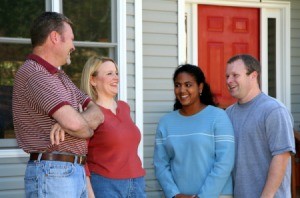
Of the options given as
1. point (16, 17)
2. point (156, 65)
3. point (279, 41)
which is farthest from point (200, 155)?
point (279, 41)

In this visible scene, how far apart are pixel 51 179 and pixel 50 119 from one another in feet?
A: 0.99

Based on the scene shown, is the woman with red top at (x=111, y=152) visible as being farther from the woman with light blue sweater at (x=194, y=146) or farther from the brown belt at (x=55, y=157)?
the brown belt at (x=55, y=157)

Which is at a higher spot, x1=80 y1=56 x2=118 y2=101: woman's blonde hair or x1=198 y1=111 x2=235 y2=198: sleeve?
x1=80 y1=56 x2=118 y2=101: woman's blonde hair

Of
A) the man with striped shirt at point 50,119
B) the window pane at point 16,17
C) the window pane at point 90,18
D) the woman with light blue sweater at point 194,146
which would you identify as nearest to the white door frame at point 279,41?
the window pane at point 90,18

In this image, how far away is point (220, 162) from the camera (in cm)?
366

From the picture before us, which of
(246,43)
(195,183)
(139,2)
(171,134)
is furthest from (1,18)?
(246,43)

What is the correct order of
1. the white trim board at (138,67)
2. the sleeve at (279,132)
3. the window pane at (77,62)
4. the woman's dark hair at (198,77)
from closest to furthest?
the sleeve at (279,132) < the woman's dark hair at (198,77) < the window pane at (77,62) < the white trim board at (138,67)

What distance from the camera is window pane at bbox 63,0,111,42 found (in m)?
5.21

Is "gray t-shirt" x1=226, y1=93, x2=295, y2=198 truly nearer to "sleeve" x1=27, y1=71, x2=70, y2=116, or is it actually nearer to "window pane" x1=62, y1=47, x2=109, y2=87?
"sleeve" x1=27, y1=71, x2=70, y2=116

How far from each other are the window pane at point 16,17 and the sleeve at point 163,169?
1746 mm

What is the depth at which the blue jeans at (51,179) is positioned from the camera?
2.84 m

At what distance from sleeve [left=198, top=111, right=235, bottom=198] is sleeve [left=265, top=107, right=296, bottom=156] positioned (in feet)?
0.96

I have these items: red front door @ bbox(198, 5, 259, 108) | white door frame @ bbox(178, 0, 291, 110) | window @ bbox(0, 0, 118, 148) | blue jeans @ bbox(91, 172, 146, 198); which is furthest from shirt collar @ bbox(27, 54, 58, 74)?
white door frame @ bbox(178, 0, 291, 110)

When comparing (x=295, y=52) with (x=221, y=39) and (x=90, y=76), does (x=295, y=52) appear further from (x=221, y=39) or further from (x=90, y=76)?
(x=90, y=76)
